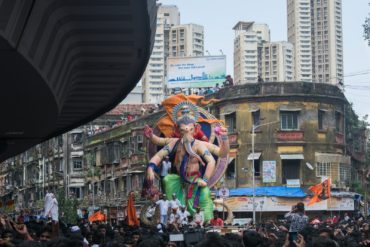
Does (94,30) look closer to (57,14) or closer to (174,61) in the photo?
(57,14)

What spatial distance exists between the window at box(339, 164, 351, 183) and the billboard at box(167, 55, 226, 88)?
14.8 meters

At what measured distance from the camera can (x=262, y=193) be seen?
2089 inches

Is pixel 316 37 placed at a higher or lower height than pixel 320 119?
higher

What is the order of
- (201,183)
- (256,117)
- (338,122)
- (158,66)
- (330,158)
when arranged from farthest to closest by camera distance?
1. (158,66)
2. (338,122)
3. (256,117)
4. (330,158)
5. (201,183)

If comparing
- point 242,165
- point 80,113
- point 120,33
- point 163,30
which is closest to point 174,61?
point 242,165

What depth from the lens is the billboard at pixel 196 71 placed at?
6738 centimetres

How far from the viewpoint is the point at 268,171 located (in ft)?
172

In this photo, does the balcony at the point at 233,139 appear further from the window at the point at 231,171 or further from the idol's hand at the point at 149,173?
the idol's hand at the point at 149,173

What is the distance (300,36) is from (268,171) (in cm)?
10943

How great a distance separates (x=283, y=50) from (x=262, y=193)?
Result: 10391 centimetres

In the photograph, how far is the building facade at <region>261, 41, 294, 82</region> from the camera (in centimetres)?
15225

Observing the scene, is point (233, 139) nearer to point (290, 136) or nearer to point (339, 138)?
point (290, 136)

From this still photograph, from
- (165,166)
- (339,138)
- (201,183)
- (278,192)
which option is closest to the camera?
(201,183)

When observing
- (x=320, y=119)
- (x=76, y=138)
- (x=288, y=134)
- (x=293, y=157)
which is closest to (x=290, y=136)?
(x=288, y=134)
